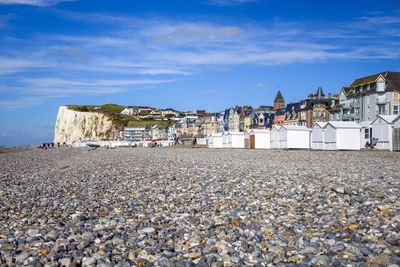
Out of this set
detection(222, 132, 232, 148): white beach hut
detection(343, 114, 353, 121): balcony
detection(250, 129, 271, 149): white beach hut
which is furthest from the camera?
detection(222, 132, 232, 148): white beach hut

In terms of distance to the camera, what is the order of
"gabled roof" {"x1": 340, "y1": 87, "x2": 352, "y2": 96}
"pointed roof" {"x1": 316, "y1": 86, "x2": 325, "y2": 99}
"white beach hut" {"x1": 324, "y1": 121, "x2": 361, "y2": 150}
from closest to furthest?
"white beach hut" {"x1": 324, "y1": 121, "x2": 361, "y2": 150}, "gabled roof" {"x1": 340, "y1": 87, "x2": 352, "y2": 96}, "pointed roof" {"x1": 316, "y1": 86, "x2": 325, "y2": 99}

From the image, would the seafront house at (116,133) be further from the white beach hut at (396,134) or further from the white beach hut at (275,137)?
the white beach hut at (396,134)

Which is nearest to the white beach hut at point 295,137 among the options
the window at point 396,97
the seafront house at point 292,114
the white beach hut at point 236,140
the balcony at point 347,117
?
the white beach hut at point 236,140

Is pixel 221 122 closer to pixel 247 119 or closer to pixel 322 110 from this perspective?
pixel 247 119

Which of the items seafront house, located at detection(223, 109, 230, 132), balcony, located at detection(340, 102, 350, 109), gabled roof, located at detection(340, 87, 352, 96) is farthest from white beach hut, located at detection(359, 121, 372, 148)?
seafront house, located at detection(223, 109, 230, 132)

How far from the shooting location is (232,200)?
10312 mm

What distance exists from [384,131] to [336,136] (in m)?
5.02

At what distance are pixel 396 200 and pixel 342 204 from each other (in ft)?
5.24

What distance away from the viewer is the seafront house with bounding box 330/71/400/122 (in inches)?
2144

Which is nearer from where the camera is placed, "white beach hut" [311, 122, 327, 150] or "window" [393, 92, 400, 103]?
"white beach hut" [311, 122, 327, 150]

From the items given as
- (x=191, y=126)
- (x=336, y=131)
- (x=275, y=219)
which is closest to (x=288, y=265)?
(x=275, y=219)

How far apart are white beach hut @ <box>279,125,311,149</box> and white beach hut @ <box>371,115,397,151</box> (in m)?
9.91

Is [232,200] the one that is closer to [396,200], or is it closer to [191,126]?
[396,200]

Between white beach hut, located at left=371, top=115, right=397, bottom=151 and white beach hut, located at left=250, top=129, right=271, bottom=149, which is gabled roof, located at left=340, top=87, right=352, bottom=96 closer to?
white beach hut, located at left=250, top=129, right=271, bottom=149
